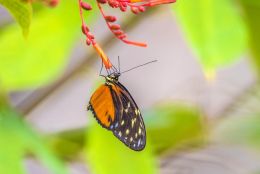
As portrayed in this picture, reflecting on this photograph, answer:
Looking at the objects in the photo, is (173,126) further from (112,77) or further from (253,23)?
(112,77)

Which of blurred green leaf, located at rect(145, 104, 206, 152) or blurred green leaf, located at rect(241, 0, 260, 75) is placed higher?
blurred green leaf, located at rect(241, 0, 260, 75)

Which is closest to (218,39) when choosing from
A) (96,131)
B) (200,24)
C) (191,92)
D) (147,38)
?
(200,24)

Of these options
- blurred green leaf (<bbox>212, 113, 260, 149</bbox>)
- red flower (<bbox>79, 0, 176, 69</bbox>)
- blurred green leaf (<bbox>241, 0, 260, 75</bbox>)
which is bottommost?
red flower (<bbox>79, 0, 176, 69</bbox>)

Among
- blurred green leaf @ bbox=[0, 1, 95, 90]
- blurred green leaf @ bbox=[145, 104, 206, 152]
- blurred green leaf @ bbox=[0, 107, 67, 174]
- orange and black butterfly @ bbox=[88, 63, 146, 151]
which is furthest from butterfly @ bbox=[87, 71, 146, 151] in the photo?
blurred green leaf @ bbox=[145, 104, 206, 152]

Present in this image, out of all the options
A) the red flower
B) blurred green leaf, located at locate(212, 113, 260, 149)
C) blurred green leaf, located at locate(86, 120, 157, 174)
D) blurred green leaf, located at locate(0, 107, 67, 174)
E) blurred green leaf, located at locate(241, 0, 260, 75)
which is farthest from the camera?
blurred green leaf, located at locate(212, 113, 260, 149)

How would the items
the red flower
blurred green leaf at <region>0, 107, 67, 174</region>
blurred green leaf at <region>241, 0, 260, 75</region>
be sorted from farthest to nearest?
blurred green leaf at <region>241, 0, 260, 75</region>
blurred green leaf at <region>0, 107, 67, 174</region>
the red flower

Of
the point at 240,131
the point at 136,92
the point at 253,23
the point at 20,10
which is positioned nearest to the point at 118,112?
the point at 20,10

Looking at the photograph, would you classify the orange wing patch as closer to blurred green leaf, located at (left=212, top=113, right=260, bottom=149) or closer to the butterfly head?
the butterfly head
